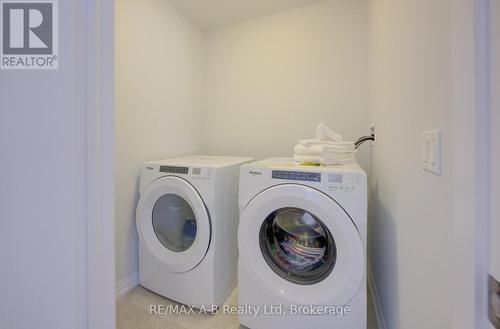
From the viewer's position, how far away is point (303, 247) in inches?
51.6

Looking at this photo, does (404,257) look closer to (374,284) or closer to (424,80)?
(424,80)

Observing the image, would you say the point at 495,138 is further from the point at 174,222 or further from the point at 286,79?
the point at 286,79

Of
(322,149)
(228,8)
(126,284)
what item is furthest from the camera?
(228,8)

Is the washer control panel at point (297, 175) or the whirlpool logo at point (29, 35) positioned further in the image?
the washer control panel at point (297, 175)

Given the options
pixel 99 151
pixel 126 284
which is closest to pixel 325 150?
pixel 99 151

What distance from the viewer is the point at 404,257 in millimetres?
898

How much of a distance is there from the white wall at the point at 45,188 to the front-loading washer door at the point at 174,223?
925 millimetres

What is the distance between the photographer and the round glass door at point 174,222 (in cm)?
167

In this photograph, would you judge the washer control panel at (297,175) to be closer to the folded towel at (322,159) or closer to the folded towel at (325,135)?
the folded towel at (322,159)

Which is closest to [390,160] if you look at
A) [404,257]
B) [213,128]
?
[404,257]

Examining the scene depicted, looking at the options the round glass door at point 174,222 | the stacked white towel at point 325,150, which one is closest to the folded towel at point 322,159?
the stacked white towel at point 325,150

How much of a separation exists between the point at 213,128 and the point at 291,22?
1217 millimetres

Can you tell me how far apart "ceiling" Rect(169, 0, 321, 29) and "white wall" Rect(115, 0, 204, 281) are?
104 mm

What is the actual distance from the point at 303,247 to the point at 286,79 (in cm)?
150
